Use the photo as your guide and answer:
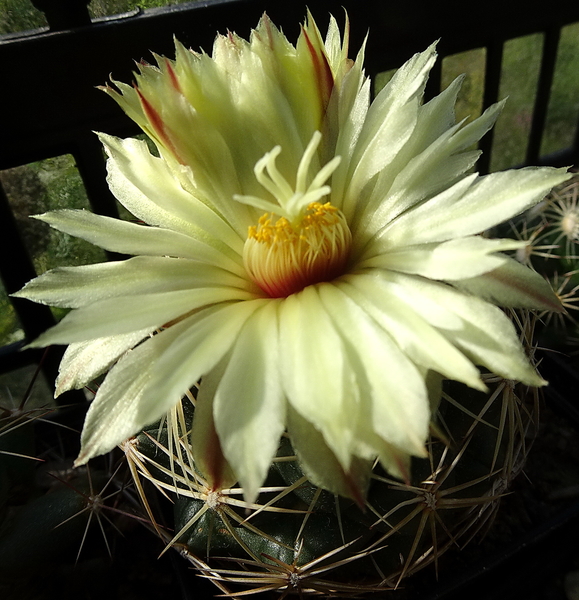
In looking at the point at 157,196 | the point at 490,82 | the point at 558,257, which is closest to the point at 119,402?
the point at 157,196

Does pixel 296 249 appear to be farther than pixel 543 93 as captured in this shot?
No

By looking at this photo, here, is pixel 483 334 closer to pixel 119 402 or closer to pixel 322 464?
pixel 322 464

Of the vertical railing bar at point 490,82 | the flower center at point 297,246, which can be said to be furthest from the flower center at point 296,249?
the vertical railing bar at point 490,82

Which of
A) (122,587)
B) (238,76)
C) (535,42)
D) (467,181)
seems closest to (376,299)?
(467,181)

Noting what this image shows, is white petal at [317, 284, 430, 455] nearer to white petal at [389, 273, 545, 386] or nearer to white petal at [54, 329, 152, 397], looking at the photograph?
white petal at [389, 273, 545, 386]

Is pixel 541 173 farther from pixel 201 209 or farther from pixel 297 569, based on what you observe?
pixel 297 569

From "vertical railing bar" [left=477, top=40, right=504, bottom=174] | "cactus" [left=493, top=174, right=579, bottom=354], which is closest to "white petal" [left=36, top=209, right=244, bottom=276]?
"cactus" [left=493, top=174, right=579, bottom=354]
